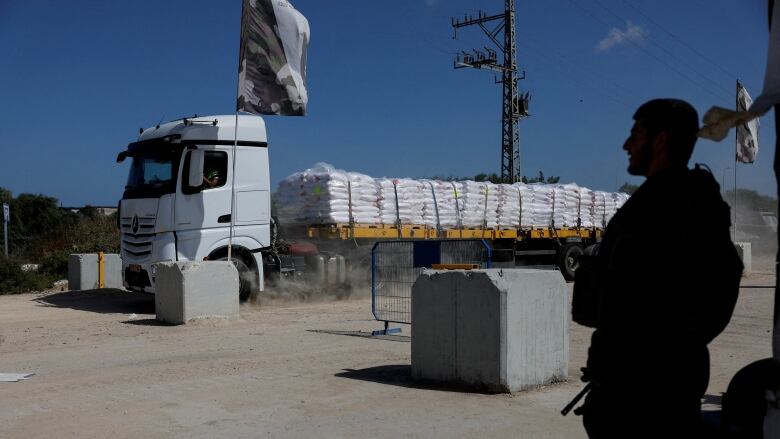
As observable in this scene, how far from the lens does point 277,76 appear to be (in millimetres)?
14312

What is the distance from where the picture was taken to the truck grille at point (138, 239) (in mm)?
13966

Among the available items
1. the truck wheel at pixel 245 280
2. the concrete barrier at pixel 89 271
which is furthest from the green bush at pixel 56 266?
the truck wheel at pixel 245 280

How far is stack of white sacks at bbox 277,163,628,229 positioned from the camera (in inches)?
646

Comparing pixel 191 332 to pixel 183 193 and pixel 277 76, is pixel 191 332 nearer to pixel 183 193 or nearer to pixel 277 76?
pixel 183 193

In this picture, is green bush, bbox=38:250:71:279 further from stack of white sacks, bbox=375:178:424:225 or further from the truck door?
stack of white sacks, bbox=375:178:424:225

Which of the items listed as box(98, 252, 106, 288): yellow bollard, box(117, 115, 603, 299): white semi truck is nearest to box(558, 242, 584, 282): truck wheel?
box(117, 115, 603, 299): white semi truck

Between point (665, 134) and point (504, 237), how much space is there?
17270 mm

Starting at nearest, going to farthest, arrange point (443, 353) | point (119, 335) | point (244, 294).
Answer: point (443, 353) < point (119, 335) < point (244, 294)

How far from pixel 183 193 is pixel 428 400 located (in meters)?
8.41

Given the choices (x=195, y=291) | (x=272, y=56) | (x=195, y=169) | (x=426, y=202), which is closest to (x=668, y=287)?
(x=195, y=291)

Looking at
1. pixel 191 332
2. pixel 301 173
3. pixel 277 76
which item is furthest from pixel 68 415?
pixel 301 173

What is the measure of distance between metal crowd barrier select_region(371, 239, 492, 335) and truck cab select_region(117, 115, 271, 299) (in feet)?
13.2

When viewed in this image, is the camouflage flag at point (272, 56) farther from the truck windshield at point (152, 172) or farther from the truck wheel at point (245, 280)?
the truck wheel at point (245, 280)

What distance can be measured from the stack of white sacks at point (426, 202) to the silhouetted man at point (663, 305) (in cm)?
1366
